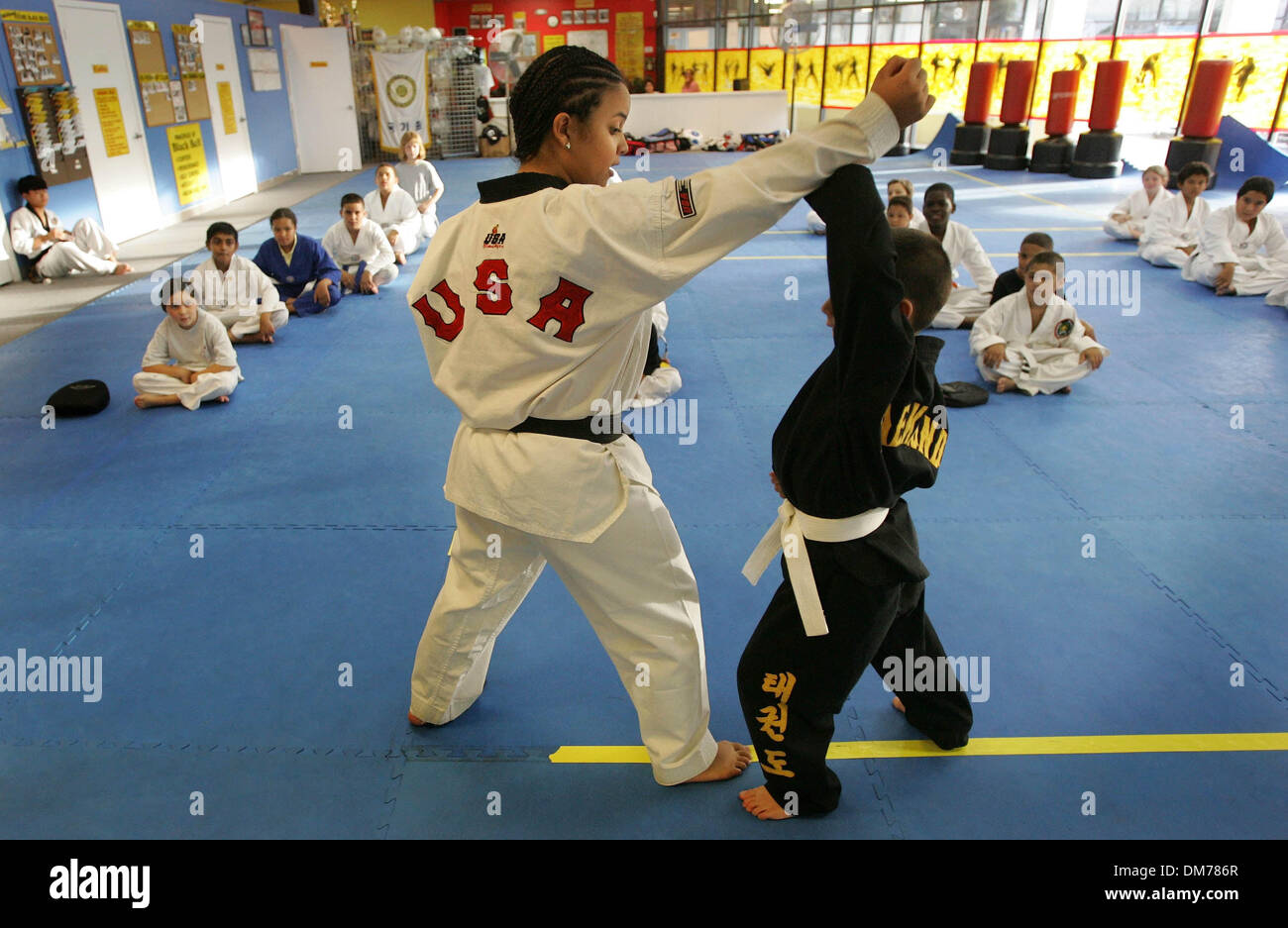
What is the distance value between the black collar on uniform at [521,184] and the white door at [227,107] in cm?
1380

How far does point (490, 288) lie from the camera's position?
6.11 ft

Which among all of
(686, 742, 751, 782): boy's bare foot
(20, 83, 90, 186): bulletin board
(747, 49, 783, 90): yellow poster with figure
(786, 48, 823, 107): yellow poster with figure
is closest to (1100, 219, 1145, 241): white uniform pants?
(686, 742, 751, 782): boy's bare foot

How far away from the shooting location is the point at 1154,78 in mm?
13773

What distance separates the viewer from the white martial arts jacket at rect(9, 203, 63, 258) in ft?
27.8

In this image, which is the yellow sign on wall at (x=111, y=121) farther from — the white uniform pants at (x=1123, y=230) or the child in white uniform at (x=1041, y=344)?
the white uniform pants at (x=1123, y=230)

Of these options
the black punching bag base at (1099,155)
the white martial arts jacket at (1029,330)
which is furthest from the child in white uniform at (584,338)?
the black punching bag base at (1099,155)

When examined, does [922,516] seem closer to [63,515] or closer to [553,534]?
[553,534]

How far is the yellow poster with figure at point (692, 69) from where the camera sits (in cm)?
2217

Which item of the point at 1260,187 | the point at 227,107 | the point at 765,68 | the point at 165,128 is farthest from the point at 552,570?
the point at 765,68

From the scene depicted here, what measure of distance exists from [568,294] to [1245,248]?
836cm

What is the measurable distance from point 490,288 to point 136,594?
2557 millimetres

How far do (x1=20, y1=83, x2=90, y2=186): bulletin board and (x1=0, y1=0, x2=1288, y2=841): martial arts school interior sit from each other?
1.6 inches

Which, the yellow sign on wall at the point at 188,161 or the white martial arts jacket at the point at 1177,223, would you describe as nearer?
the white martial arts jacket at the point at 1177,223

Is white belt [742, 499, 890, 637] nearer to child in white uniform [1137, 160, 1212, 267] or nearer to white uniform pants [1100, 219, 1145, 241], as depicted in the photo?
child in white uniform [1137, 160, 1212, 267]
